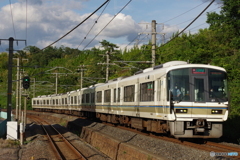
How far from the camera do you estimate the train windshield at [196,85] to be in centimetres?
1366

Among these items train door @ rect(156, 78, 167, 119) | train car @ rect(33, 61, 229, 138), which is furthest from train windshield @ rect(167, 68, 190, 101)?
train door @ rect(156, 78, 167, 119)

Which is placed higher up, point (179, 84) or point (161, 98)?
point (179, 84)

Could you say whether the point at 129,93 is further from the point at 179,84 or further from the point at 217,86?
the point at 217,86

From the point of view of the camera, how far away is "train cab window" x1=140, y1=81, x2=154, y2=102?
1589 centimetres

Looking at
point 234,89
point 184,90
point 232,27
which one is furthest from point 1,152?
point 232,27

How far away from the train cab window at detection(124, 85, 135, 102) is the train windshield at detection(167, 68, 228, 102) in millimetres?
5511

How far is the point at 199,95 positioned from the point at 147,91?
330 cm

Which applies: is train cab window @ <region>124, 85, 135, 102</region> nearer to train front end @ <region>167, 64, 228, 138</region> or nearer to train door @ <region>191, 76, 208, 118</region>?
train front end @ <region>167, 64, 228, 138</region>

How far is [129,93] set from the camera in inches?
789

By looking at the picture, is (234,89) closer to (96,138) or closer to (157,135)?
(157,135)

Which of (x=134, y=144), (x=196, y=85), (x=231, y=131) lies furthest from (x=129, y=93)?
(x=196, y=85)

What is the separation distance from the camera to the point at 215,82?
13.9 meters

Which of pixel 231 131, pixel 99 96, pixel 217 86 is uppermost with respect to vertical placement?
pixel 217 86

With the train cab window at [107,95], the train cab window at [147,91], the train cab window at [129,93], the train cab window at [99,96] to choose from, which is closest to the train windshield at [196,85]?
the train cab window at [147,91]
